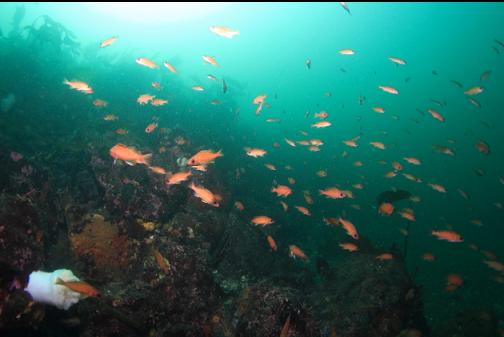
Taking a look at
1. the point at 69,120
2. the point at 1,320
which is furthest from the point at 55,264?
the point at 69,120

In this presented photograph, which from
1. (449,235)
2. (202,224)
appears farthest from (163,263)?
(449,235)

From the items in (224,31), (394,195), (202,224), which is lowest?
(394,195)

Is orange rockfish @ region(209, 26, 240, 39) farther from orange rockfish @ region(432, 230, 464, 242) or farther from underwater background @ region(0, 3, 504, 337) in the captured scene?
orange rockfish @ region(432, 230, 464, 242)

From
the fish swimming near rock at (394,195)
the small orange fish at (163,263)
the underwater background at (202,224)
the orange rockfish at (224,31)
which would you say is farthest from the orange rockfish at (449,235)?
the orange rockfish at (224,31)

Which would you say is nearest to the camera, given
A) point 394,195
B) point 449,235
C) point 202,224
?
point 202,224

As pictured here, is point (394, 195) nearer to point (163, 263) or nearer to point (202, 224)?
point (202, 224)

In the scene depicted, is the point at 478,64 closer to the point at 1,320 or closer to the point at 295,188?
the point at 295,188

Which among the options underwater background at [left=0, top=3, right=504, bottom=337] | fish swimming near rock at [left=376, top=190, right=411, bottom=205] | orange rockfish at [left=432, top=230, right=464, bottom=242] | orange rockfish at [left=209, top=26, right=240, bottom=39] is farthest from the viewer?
fish swimming near rock at [left=376, top=190, right=411, bottom=205]

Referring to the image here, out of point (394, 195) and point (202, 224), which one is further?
point (394, 195)

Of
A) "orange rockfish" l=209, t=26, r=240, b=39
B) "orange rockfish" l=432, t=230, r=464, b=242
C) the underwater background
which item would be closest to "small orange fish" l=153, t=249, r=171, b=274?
the underwater background

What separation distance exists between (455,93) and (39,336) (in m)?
117

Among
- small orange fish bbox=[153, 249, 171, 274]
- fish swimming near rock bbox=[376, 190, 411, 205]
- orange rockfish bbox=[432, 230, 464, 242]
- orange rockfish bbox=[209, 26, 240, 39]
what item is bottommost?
fish swimming near rock bbox=[376, 190, 411, 205]

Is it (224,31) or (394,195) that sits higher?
(224,31)

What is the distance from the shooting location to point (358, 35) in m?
107
